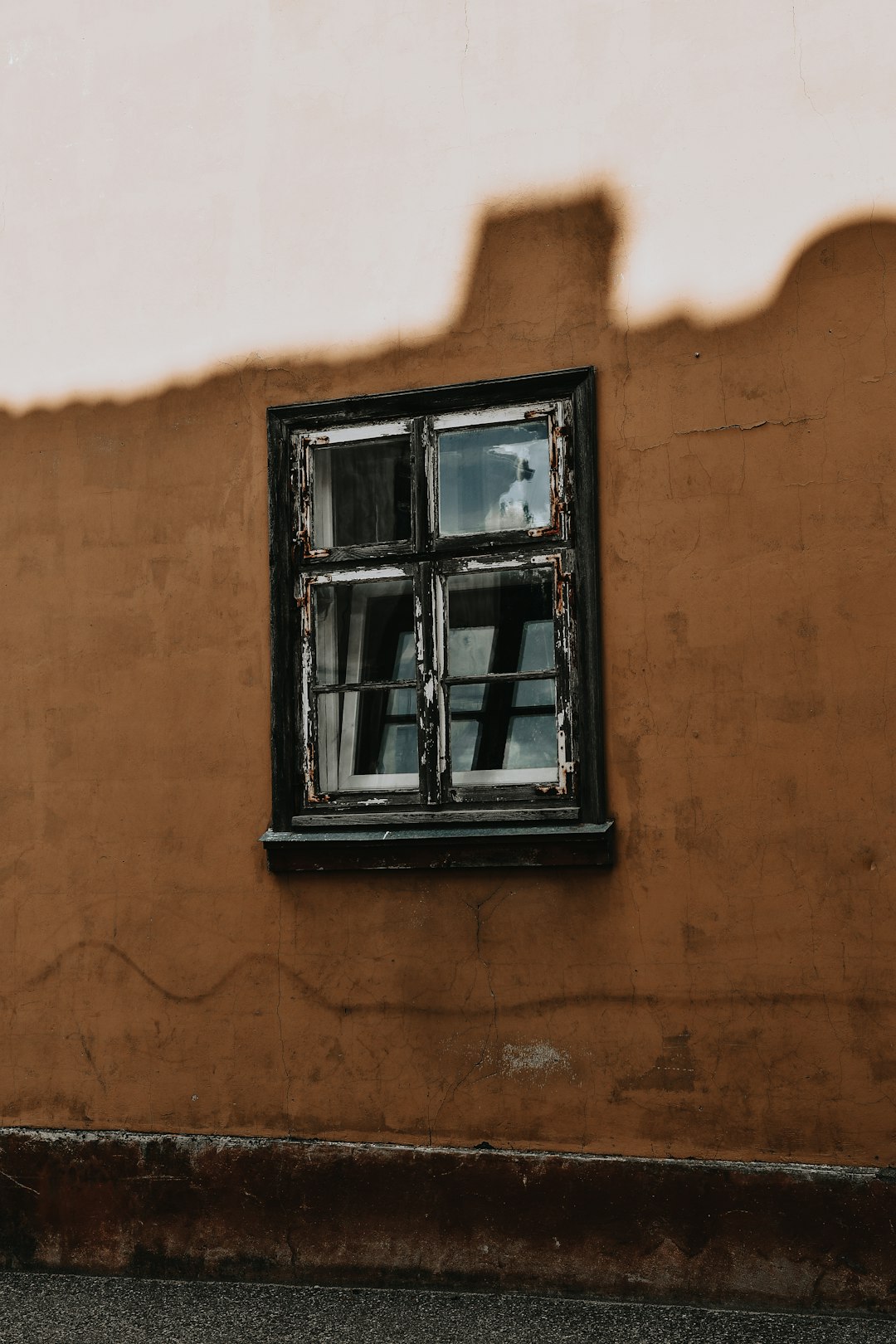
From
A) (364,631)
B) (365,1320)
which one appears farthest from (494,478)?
(365,1320)

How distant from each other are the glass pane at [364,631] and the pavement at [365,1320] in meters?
1.99

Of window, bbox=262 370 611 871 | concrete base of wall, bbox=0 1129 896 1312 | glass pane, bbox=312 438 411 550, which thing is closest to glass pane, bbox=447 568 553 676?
window, bbox=262 370 611 871

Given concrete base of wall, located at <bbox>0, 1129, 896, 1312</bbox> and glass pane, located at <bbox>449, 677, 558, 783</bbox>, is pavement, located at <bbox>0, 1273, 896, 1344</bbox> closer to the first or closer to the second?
concrete base of wall, located at <bbox>0, 1129, 896, 1312</bbox>

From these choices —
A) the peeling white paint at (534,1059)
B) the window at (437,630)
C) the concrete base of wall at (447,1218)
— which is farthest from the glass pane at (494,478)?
the concrete base of wall at (447,1218)

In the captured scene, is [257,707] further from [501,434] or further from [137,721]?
[501,434]

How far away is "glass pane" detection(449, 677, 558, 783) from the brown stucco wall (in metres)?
0.25

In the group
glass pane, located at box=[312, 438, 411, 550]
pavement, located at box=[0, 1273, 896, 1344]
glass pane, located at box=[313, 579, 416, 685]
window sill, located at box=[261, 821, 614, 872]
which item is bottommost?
pavement, located at box=[0, 1273, 896, 1344]

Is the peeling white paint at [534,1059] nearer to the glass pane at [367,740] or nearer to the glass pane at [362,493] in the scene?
the glass pane at [367,740]

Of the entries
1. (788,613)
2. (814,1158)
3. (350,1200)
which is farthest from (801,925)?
(350,1200)

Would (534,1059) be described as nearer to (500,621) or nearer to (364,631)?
(500,621)

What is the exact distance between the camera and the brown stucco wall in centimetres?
397

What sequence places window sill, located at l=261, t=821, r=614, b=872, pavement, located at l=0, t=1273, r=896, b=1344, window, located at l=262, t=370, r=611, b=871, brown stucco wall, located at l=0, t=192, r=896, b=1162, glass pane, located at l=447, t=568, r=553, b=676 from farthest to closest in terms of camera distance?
glass pane, located at l=447, t=568, r=553, b=676 < window, located at l=262, t=370, r=611, b=871 < window sill, located at l=261, t=821, r=614, b=872 < brown stucco wall, located at l=0, t=192, r=896, b=1162 < pavement, located at l=0, t=1273, r=896, b=1344

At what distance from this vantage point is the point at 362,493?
464 centimetres

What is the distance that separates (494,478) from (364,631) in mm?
697
